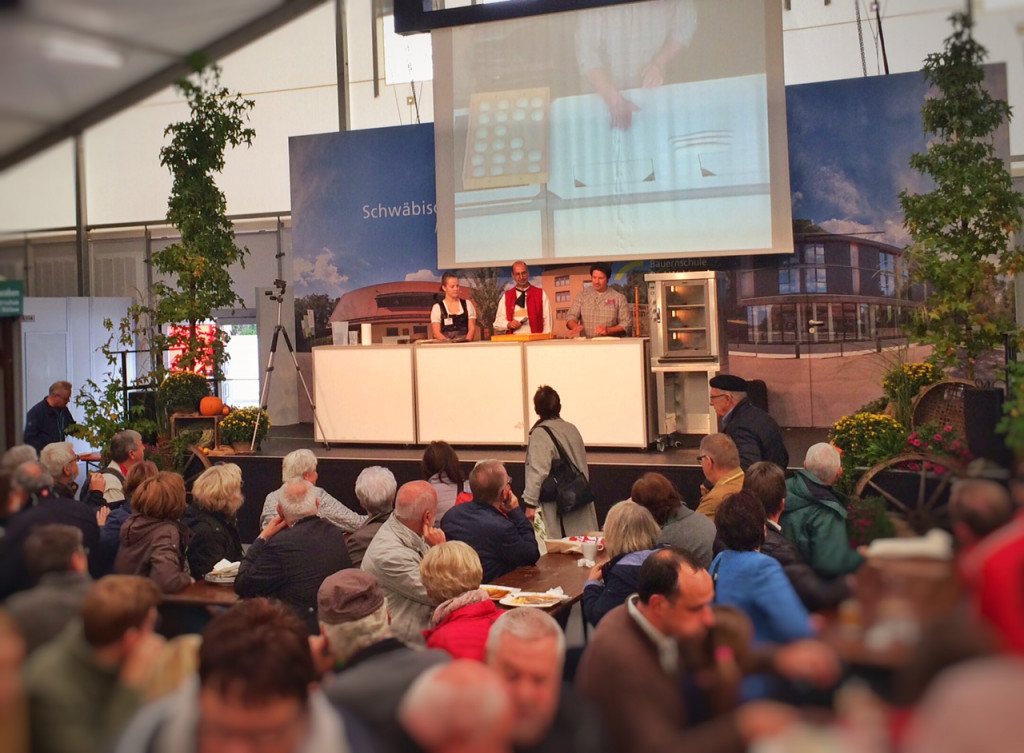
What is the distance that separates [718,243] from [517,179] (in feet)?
6.07

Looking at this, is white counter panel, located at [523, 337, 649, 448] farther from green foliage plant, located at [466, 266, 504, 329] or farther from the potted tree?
the potted tree

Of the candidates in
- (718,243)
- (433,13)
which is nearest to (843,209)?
(718,243)

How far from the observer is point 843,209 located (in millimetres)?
8992

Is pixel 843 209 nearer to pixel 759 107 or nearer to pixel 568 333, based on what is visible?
pixel 759 107

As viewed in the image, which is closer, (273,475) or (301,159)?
(273,475)

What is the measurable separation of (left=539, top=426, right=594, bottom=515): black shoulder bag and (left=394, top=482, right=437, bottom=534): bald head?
166 cm

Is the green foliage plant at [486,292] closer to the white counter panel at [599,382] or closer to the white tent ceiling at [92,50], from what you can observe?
the white counter panel at [599,382]

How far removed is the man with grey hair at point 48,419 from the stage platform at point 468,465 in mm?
4644

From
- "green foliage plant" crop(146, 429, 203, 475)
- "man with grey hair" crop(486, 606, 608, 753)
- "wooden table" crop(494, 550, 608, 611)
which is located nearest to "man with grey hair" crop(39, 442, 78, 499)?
"man with grey hair" crop(486, 606, 608, 753)

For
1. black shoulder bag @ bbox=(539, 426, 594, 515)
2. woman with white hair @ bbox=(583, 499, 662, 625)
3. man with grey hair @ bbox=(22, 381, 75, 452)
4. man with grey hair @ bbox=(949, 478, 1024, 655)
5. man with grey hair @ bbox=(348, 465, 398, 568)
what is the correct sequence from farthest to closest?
black shoulder bag @ bbox=(539, 426, 594, 515)
man with grey hair @ bbox=(348, 465, 398, 568)
woman with white hair @ bbox=(583, 499, 662, 625)
man with grey hair @ bbox=(22, 381, 75, 452)
man with grey hair @ bbox=(949, 478, 1024, 655)

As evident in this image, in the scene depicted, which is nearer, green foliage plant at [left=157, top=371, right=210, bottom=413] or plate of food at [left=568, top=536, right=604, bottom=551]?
plate of food at [left=568, top=536, right=604, bottom=551]

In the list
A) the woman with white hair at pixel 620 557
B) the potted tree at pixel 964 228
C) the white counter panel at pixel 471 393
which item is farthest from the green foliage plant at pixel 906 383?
the woman with white hair at pixel 620 557

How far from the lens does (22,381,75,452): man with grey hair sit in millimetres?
2500

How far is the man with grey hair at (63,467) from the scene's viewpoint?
3197mm
